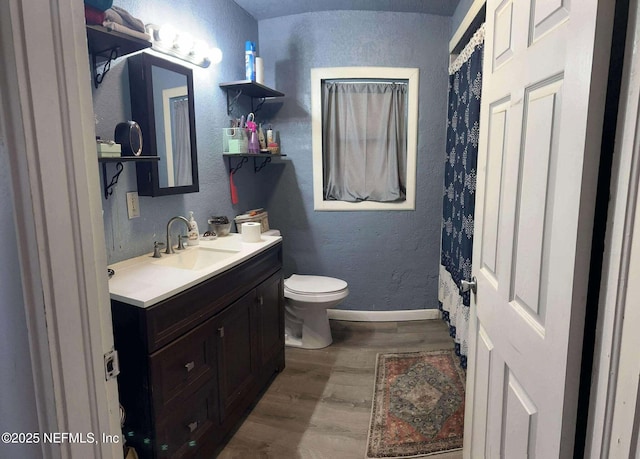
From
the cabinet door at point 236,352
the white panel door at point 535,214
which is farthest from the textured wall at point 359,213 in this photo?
the white panel door at point 535,214

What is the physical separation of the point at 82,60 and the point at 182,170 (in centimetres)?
152

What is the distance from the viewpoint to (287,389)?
7.22 ft

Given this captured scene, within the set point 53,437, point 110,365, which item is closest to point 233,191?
point 110,365

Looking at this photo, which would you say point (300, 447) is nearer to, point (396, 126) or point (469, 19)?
point (396, 126)

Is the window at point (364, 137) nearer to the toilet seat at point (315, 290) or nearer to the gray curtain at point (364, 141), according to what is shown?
the gray curtain at point (364, 141)

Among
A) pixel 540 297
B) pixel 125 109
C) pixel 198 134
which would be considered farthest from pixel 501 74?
pixel 198 134

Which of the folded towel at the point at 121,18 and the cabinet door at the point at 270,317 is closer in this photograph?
the folded towel at the point at 121,18

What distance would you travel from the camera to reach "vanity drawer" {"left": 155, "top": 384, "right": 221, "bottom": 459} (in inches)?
54.0

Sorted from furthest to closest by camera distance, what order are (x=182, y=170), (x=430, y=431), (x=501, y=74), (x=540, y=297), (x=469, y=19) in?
(x=469, y=19), (x=182, y=170), (x=430, y=431), (x=501, y=74), (x=540, y=297)

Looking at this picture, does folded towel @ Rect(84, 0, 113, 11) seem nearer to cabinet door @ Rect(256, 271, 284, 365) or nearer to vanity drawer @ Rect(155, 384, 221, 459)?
cabinet door @ Rect(256, 271, 284, 365)

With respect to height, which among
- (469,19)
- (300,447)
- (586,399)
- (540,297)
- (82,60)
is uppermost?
(469,19)

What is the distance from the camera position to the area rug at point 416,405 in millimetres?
1740

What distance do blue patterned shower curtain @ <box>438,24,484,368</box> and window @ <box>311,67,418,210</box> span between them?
0.32 m

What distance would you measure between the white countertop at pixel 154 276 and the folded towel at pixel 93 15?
0.98m
